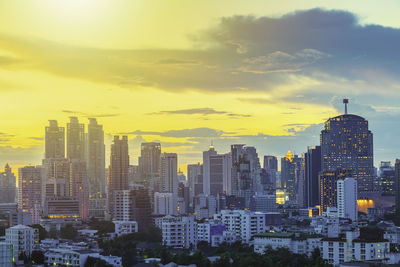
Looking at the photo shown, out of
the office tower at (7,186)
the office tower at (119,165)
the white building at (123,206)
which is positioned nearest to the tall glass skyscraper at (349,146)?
the office tower at (119,165)

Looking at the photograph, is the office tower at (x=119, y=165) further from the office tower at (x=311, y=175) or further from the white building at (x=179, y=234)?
the white building at (x=179, y=234)

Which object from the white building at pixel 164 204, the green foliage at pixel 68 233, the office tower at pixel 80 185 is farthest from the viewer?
the office tower at pixel 80 185

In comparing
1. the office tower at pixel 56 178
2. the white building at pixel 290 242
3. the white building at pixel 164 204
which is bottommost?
the white building at pixel 290 242

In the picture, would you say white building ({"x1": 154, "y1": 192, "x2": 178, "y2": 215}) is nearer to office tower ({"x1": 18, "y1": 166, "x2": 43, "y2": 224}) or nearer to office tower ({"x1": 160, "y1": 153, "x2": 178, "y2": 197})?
office tower ({"x1": 18, "y1": 166, "x2": 43, "y2": 224})

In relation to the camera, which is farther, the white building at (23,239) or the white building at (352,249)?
the white building at (23,239)

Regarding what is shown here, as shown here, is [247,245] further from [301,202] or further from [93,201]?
[301,202]

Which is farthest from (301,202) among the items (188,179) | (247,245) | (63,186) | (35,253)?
(35,253)
